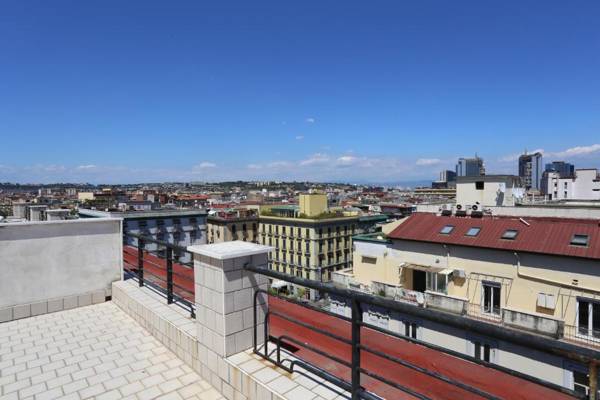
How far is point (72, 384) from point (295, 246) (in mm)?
47700

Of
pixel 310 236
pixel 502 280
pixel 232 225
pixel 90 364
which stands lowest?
pixel 310 236

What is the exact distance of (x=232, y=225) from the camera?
54781 millimetres

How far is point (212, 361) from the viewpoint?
11.2ft

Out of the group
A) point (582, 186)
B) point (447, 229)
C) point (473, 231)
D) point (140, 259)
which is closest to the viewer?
point (140, 259)

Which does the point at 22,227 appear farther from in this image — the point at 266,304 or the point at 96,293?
the point at 266,304

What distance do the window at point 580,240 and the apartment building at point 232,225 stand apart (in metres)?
45.3

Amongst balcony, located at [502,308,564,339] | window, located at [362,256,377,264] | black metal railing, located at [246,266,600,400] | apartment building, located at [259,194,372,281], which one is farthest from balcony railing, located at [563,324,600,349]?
apartment building, located at [259,194,372,281]

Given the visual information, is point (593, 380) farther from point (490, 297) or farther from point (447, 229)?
point (447, 229)

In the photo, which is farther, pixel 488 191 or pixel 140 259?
pixel 488 191

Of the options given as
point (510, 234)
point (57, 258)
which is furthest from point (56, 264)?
point (510, 234)

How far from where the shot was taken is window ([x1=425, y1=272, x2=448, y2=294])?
16.2m

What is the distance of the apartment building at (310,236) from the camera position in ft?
162

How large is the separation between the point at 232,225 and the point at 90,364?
169 ft

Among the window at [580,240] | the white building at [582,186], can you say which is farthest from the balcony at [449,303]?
the white building at [582,186]
